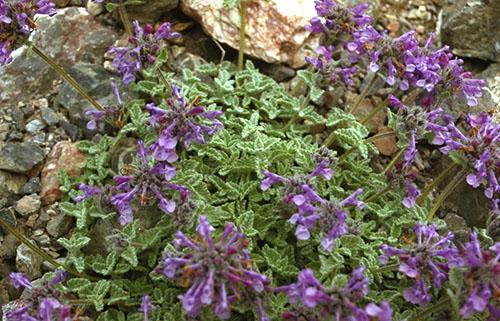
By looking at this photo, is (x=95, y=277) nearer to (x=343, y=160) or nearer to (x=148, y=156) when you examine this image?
(x=148, y=156)

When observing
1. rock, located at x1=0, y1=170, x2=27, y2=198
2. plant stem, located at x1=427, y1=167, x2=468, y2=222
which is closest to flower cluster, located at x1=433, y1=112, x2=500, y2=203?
plant stem, located at x1=427, y1=167, x2=468, y2=222

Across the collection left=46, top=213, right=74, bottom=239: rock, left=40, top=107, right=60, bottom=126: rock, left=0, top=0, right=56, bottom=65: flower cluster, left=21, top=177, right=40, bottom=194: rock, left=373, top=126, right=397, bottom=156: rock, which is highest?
left=0, top=0, right=56, bottom=65: flower cluster

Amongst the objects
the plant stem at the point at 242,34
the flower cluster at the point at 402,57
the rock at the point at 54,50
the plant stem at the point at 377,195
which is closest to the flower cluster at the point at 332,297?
the plant stem at the point at 377,195

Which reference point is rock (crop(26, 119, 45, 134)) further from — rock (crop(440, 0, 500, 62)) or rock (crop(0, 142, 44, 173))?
rock (crop(440, 0, 500, 62))

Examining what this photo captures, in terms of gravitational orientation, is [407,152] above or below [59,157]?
above

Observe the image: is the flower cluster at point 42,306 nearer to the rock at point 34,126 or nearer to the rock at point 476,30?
the rock at point 34,126

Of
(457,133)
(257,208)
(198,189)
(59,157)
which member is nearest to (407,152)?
(457,133)

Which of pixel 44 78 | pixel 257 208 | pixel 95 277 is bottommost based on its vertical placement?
pixel 95 277
